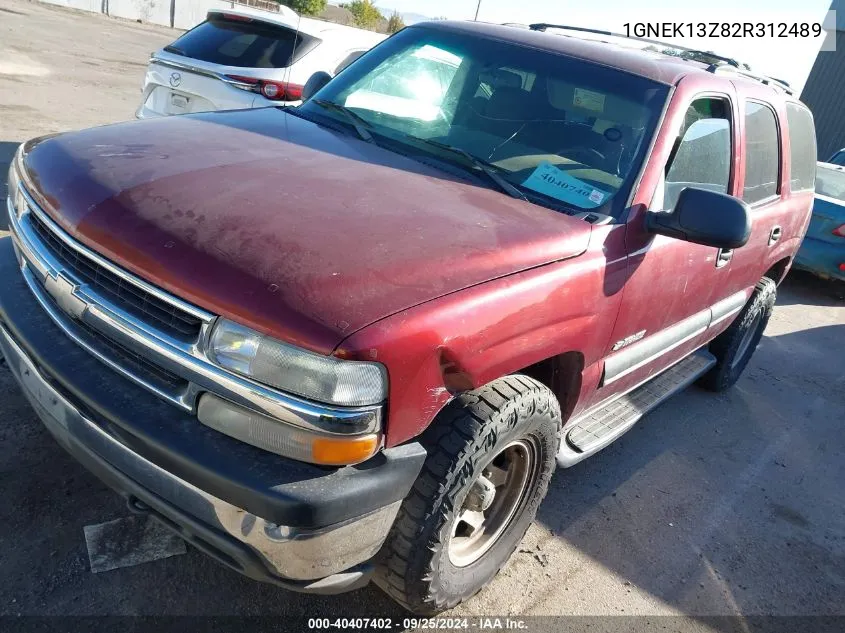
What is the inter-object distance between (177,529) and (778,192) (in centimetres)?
379

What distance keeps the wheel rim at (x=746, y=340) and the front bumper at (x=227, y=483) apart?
374cm

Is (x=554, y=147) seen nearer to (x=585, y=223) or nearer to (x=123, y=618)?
(x=585, y=223)

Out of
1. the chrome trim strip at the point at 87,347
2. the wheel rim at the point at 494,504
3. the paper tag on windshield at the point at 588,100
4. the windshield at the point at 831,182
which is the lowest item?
the wheel rim at the point at 494,504

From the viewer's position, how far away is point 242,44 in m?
Result: 6.15

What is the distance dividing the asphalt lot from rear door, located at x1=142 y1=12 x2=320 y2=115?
10.9 feet

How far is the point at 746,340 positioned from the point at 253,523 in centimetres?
436

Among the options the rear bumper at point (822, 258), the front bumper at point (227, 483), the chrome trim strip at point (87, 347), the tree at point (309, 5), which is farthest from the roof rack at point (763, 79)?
the tree at point (309, 5)

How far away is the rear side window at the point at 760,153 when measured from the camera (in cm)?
362

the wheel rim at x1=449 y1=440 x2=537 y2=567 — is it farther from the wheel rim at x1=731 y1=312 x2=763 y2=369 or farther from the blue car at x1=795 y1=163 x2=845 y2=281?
the blue car at x1=795 y1=163 x2=845 y2=281

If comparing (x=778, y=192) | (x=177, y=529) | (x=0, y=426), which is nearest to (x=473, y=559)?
(x=177, y=529)

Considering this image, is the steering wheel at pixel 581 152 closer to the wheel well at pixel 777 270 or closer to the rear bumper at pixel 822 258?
the wheel well at pixel 777 270

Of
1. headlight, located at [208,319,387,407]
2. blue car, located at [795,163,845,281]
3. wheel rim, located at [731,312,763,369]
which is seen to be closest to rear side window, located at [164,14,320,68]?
wheel rim, located at [731,312,763,369]

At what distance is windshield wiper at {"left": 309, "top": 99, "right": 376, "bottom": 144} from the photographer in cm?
309

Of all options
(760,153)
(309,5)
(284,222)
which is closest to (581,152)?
(284,222)
